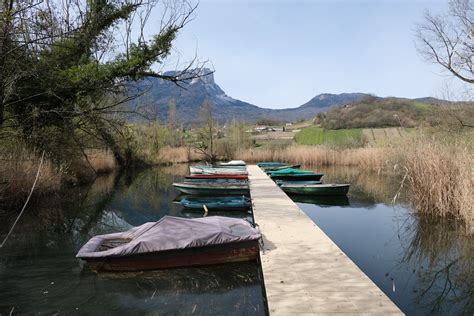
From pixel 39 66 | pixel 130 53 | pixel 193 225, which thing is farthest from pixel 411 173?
pixel 39 66

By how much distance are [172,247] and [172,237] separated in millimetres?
212

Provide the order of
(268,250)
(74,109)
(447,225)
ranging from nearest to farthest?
(268,250)
(447,225)
(74,109)

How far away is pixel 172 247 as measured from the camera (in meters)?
6.53

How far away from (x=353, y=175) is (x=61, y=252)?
18303 millimetres

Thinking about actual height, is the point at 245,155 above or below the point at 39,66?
below

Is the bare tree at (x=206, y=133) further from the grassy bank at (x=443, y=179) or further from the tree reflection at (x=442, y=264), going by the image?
the tree reflection at (x=442, y=264)

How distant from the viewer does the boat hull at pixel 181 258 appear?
647cm

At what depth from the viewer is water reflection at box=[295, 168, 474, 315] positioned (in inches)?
229

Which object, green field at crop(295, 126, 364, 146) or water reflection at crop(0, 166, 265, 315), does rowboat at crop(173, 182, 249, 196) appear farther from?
green field at crop(295, 126, 364, 146)

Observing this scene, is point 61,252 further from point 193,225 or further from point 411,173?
point 411,173

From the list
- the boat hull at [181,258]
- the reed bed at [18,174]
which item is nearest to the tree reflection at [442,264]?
the boat hull at [181,258]

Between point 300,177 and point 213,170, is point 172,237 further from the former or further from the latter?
point 213,170

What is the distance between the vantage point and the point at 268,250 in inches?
266

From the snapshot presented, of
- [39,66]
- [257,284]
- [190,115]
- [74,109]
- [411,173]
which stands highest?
[190,115]
